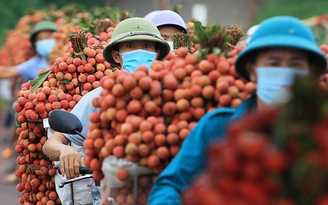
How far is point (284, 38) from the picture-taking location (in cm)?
274

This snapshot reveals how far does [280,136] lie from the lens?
2004mm

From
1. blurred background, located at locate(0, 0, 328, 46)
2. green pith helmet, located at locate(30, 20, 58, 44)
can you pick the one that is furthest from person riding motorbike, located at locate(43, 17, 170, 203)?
blurred background, located at locate(0, 0, 328, 46)

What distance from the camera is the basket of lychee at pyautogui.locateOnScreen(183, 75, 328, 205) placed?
194 cm

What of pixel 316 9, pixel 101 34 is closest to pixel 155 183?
pixel 101 34

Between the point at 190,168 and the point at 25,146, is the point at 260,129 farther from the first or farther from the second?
the point at 25,146

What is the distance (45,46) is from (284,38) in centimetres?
792

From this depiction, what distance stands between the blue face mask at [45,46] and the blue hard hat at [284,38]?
7516 millimetres

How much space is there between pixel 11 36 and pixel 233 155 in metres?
14.3

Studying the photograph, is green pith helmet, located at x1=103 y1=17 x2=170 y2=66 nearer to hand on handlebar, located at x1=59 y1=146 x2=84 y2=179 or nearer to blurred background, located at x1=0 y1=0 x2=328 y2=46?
hand on handlebar, located at x1=59 y1=146 x2=84 y2=179

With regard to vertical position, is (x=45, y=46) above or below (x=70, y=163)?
above

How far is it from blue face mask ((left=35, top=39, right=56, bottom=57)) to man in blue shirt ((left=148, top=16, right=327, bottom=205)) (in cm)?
755

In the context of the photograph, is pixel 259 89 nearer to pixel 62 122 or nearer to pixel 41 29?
pixel 62 122

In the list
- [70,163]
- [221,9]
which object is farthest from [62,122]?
[221,9]

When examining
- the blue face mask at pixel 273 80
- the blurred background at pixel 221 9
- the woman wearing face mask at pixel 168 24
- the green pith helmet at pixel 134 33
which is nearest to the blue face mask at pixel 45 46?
the woman wearing face mask at pixel 168 24
